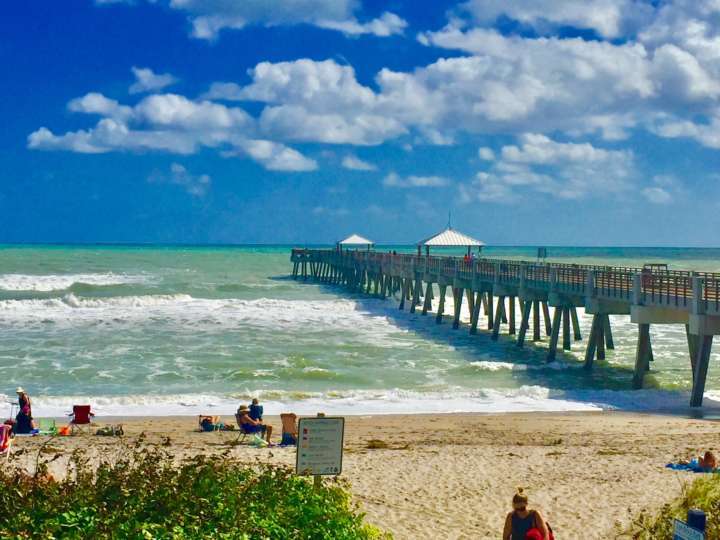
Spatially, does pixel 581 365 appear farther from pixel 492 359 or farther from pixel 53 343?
pixel 53 343

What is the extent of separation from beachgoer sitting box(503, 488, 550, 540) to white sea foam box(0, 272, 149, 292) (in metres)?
63.5

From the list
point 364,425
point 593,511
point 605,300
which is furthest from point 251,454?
point 605,300

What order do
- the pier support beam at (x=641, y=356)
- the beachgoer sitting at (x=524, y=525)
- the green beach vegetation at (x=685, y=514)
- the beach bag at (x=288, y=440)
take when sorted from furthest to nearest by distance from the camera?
the pier support beam at (x=641, y=356) < the beach bag at (x=288, y=440) < the green beach vegetation at (x=685, y=514) < the beachgoer sitting at (x=524, y=525)

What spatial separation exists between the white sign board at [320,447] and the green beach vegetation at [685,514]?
9.94ft

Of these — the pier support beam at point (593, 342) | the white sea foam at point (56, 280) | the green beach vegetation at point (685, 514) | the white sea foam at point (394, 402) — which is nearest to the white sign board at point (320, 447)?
the green beach vegetation at point (685, 514)

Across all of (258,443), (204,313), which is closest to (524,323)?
(258,443)

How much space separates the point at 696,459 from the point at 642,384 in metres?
9.39

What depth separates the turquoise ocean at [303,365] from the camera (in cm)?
2062

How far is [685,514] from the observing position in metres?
8.67

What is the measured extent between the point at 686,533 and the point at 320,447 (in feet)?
14.0

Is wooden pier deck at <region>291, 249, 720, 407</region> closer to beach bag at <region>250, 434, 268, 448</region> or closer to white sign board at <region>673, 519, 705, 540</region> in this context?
beach bag at <region>250, 434, 268, 448</region>

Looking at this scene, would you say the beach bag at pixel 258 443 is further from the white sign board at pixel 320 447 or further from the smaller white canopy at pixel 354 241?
the smaller white canopy at pixel 354 241

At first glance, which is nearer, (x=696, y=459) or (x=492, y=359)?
(x=696, y=459)

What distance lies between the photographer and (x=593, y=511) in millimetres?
10500
